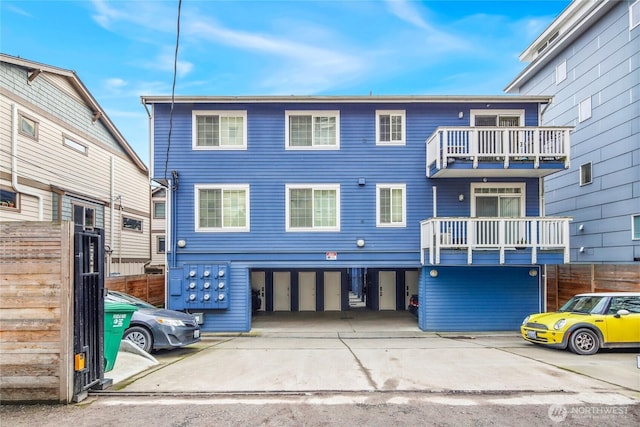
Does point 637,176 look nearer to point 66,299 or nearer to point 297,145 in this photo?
point 297,145

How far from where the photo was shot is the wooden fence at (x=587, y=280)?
1064cm

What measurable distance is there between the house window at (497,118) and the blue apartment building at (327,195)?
0.04 meters

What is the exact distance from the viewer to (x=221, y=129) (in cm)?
1316

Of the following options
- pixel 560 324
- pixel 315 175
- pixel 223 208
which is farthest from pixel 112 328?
pixel 560 324

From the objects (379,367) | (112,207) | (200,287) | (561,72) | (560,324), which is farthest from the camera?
(112,207)

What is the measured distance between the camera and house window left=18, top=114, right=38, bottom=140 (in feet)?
41.9

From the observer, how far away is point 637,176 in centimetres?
1249

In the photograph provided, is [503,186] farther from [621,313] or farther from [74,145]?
[74,145]

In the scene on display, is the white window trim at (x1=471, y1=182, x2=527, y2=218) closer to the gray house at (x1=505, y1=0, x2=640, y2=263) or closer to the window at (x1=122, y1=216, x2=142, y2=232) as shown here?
the gray house at (x1=505, y1=0, x2=640, y2=263)

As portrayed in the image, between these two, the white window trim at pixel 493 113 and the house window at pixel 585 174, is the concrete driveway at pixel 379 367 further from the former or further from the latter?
the house window at pixel 585 174

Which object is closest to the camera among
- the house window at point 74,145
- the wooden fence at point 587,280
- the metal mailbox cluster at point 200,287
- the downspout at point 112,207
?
the wooden fence at point 587,280

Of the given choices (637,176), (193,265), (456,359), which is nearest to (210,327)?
(193,265)

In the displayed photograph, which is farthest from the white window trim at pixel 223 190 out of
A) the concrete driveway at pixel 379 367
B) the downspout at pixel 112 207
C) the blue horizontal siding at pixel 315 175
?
the downspout at pixel 112 207

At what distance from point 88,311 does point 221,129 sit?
870cm
